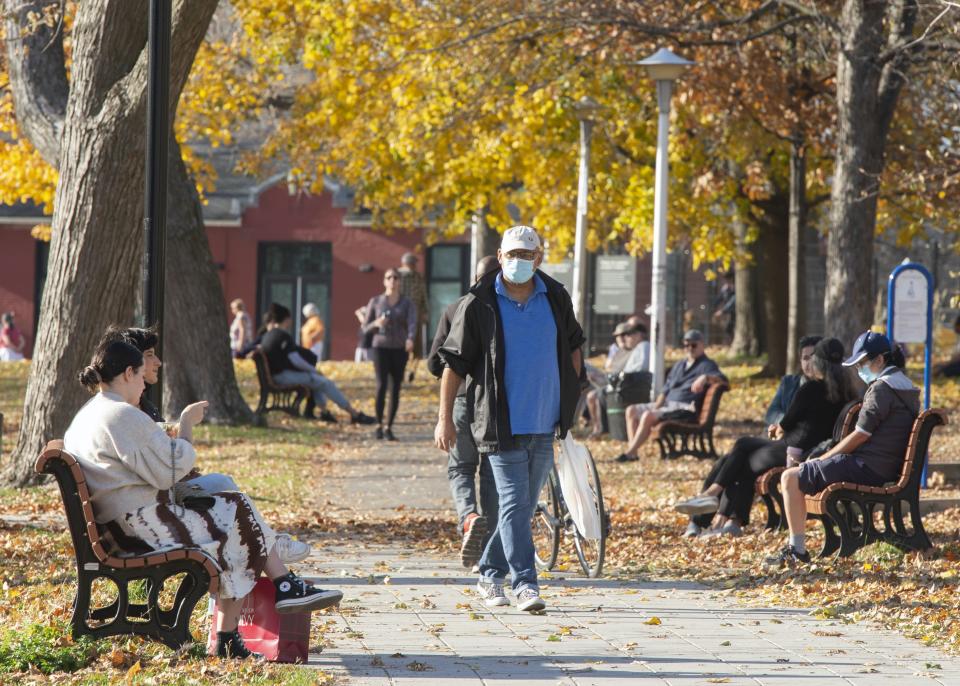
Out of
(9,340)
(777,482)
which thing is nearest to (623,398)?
(777,482)

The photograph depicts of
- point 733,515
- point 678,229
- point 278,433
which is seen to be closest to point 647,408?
point 278,433

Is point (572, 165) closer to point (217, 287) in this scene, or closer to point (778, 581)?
point (217, 287)

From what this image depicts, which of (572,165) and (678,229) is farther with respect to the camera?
(678,229)

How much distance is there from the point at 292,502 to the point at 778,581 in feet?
16.0

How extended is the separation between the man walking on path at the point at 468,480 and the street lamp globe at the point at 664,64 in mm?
8315

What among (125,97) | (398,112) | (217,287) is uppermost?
(398,112)

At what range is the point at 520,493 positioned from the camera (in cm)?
777

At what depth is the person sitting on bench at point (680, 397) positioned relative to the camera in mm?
15805

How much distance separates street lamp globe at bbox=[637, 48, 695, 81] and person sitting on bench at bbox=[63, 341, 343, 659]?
38.4 ft

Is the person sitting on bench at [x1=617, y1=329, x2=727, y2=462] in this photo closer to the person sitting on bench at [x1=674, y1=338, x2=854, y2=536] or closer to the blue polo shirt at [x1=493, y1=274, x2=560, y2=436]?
the person sitting on bench at [x1=674, y1=338, x2=854, y2=536]

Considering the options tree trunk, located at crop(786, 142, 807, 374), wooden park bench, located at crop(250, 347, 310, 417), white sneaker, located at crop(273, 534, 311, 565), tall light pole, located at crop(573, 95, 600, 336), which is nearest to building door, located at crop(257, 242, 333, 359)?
tall light pole, located at crop(573, 95, 600, 336)

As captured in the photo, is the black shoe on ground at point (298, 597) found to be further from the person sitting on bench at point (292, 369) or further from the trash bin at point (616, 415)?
the person sitting on bench at point (292, 369)

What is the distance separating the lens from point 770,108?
2266cm

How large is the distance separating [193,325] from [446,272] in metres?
23.0
